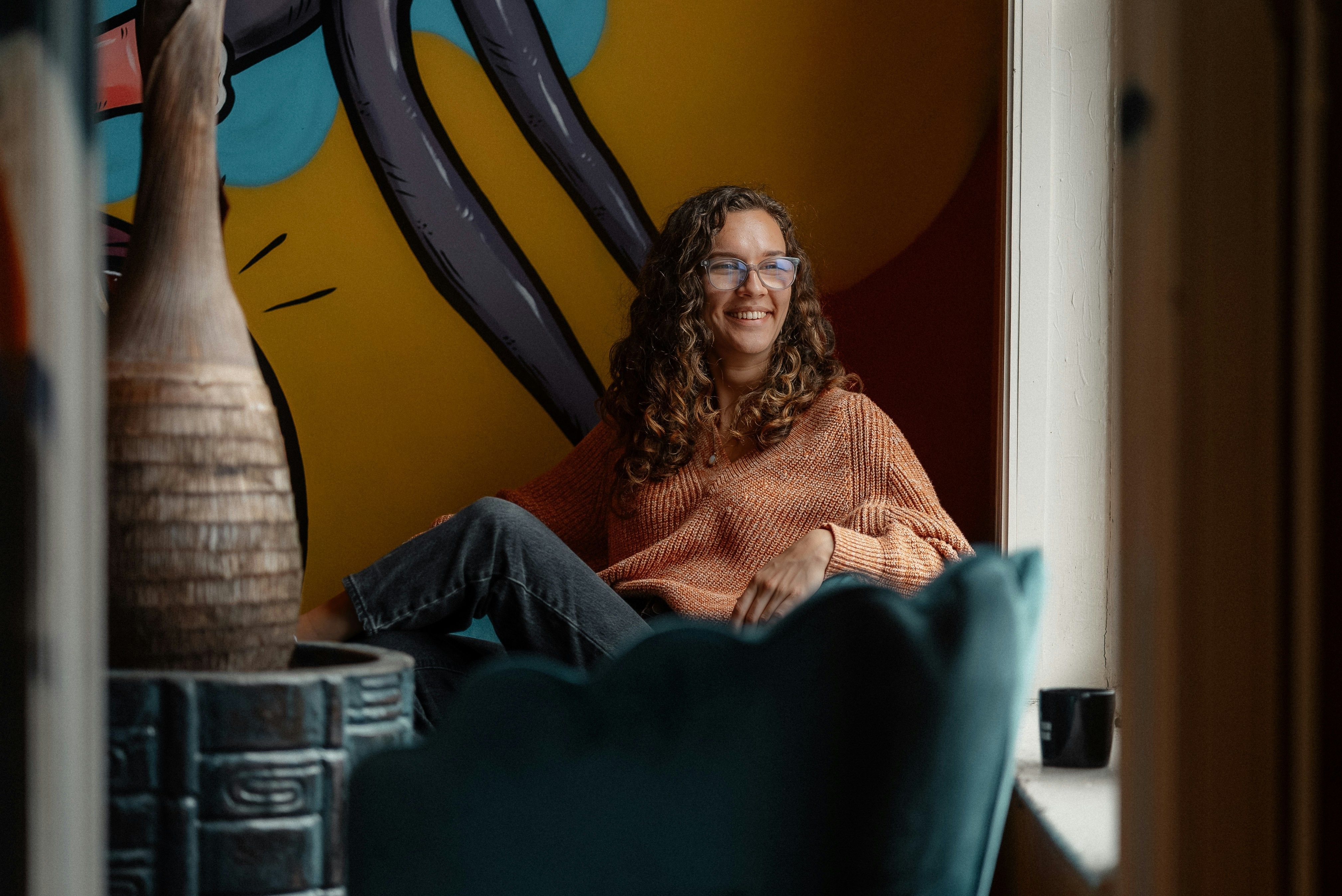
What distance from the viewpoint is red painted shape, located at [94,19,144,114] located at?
7.45 feet

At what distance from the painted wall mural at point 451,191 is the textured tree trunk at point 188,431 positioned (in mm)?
1551

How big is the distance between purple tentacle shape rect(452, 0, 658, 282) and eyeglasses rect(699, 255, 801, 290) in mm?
353

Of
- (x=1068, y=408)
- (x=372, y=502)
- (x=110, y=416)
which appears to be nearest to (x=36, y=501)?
(x=110, y=416)

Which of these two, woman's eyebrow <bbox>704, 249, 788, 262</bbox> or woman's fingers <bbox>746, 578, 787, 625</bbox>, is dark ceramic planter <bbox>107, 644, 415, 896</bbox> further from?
woman's eyebrow <bbox>704, 249, 788, 262</bbox>

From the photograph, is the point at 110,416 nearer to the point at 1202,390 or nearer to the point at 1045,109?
the point at 1202,390

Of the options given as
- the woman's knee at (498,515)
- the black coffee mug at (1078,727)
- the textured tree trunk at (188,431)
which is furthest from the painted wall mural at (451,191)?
the textured tree trunk at (188,431)

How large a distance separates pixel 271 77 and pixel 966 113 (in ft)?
4.38

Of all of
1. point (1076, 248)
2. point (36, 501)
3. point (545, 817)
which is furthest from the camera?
point (1076, 248)

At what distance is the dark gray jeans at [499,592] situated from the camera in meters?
1.35

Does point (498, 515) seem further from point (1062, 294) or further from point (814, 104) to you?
point (814, 104)

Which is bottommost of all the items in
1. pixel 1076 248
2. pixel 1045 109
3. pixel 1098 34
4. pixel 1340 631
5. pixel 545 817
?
pixel 545 817

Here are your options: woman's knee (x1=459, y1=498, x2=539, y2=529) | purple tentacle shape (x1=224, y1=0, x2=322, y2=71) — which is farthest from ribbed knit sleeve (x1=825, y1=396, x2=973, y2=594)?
purple tentacle shape (x1=224, y1=0, x2=322, y2=71)

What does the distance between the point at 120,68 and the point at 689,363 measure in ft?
4.44

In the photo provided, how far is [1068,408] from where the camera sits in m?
1.69
